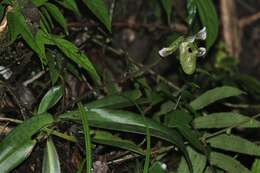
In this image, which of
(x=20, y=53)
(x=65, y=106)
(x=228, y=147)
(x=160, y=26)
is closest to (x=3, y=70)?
(x=20, y=53)

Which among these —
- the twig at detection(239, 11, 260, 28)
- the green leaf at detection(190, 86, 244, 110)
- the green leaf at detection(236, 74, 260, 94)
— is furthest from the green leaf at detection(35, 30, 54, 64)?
the twig at detection(239, 11, 260, 28)

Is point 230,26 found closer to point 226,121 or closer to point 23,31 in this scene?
point 226,121

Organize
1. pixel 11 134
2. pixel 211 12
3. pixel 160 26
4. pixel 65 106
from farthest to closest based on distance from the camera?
pixel 160 26, pixel 211 12, pixel 65 106, pixel 11 134

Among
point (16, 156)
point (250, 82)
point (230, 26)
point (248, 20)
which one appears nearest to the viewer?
point (16, 156)

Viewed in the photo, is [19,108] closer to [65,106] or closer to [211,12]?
[65,106]

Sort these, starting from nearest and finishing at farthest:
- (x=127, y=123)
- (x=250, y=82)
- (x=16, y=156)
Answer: (x=16, y=156), (x=127, y=123), (x=250, y=82)

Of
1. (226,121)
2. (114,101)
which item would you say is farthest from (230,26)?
(114,101)
